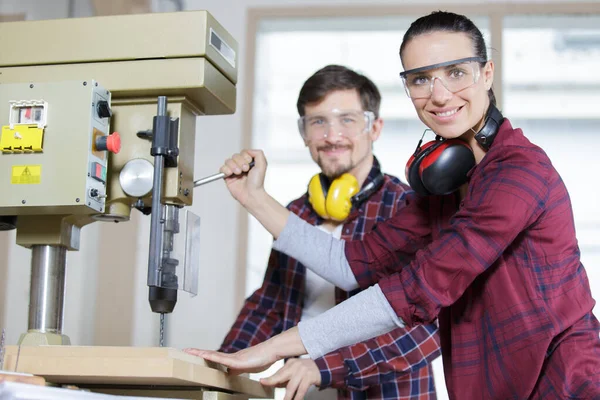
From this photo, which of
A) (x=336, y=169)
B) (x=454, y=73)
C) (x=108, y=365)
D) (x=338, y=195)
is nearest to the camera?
(x=108, y=365)

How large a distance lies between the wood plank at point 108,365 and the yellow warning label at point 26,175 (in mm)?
356

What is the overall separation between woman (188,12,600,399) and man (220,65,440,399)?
412mm

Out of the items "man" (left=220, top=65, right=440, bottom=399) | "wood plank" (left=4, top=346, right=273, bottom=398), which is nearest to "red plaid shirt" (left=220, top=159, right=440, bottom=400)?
"man" (left=220, top=65, right=440, bottom=399)

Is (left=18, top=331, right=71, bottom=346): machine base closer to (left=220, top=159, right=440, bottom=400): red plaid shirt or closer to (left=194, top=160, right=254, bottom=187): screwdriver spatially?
(left=194, top=160, right=254, bottom=187): screwdriver

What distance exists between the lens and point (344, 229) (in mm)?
2404

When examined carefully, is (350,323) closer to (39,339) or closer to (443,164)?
(443,164)

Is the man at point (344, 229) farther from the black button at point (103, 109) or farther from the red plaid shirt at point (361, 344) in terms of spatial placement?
the black button at point (103, 109)

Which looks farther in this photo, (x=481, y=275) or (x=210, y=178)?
(x=210, y=178)

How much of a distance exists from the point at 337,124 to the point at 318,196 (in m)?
0.25

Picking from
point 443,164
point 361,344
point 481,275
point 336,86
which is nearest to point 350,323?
point 481,275

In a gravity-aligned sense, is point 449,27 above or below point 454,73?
above

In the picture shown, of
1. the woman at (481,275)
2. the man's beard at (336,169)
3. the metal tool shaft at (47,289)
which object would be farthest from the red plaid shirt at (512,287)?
the man's beard at (336,169)

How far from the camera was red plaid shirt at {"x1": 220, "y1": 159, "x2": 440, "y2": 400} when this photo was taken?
6.85 feet

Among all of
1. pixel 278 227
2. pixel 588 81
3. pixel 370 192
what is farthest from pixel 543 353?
pixel 588 81
